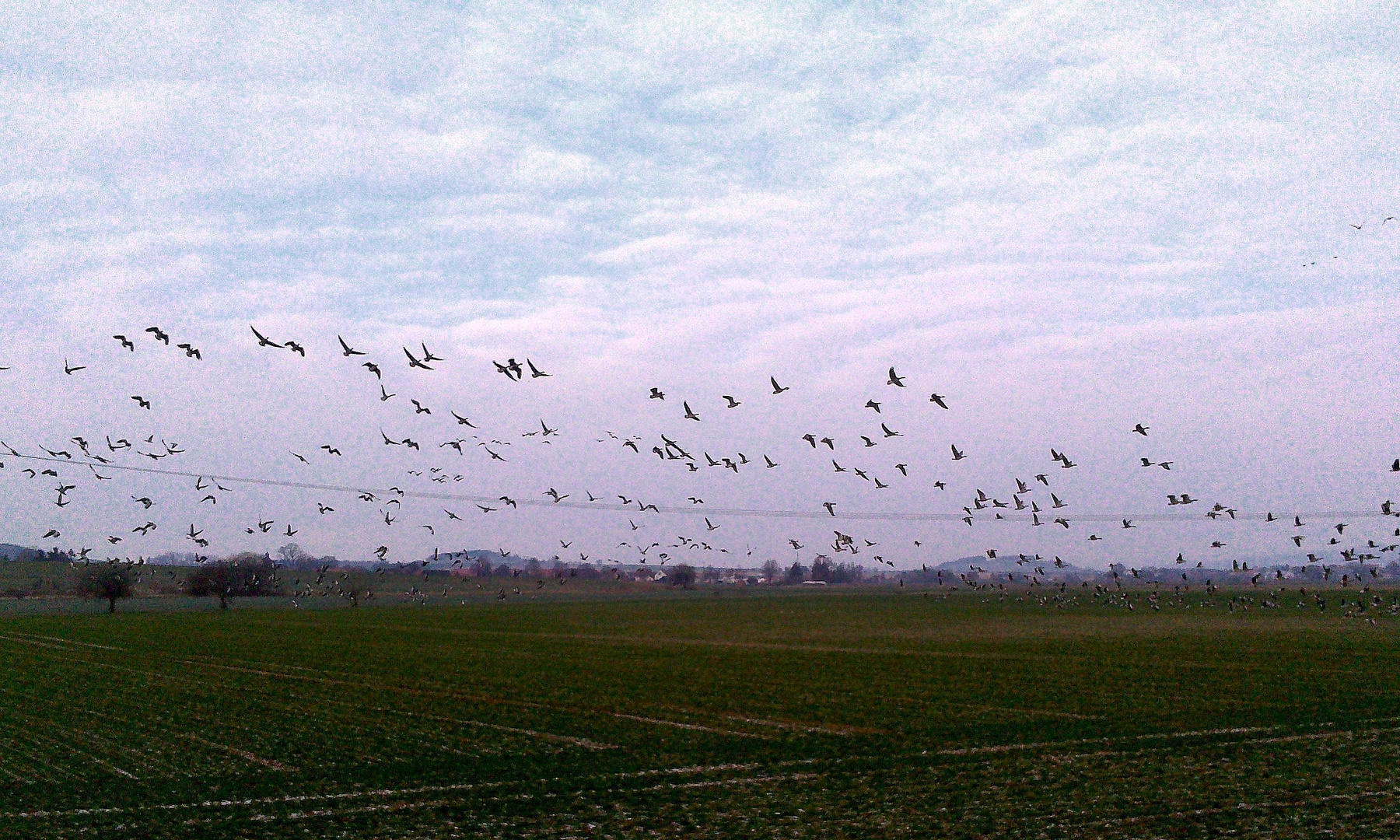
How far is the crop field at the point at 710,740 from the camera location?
1708 centimetres

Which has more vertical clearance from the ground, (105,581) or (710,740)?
(105,581)

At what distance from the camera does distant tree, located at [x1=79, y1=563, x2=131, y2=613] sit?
123m

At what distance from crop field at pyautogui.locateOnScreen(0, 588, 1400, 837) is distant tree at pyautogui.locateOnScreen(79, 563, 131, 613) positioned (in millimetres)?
68965

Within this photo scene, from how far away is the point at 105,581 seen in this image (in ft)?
403

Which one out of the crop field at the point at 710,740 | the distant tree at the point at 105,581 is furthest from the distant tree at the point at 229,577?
the crop field at the point at 710,740

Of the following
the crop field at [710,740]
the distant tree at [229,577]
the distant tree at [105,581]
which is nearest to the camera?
the crop field at [710,740]

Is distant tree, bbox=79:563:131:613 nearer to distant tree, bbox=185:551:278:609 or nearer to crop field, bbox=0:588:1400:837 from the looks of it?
distant tree, bbox=185:551:278:609

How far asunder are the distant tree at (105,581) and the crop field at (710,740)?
69.0 meters

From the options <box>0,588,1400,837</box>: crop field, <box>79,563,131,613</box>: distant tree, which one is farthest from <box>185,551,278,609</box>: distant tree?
<box>0,588,1400,837</box>: crop field

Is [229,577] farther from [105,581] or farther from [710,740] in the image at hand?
[710,740]

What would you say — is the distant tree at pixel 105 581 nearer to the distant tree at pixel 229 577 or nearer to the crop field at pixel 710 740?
the distant tree at pixel 229 577

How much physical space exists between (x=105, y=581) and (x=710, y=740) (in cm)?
11831

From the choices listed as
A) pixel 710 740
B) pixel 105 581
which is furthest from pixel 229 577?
pixel 710 740

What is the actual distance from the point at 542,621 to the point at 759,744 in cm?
7438
